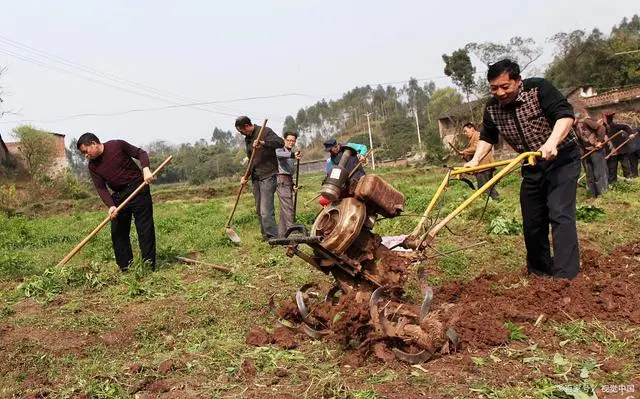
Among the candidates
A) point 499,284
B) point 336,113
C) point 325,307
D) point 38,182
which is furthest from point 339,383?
point 336,113

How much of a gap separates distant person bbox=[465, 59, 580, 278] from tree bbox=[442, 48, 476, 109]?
1864 inches

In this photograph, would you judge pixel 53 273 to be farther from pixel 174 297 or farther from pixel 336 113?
pixel 336 113

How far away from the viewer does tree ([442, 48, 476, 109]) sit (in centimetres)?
5012

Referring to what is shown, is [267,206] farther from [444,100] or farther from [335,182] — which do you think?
[444,100]

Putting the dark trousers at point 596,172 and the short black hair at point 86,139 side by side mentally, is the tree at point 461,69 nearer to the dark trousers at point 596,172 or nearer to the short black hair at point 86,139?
the dark trousers at point 596,172

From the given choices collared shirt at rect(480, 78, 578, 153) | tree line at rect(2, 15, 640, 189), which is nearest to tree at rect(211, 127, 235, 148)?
tree line at rect(2, 15, 640, 189)

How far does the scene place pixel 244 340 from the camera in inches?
172

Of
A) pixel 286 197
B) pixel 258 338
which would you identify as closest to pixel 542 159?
pixel 258 338

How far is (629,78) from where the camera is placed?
5322cm

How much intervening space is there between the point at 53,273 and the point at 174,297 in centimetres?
167

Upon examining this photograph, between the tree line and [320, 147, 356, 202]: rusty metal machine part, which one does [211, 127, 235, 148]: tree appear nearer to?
the tree line

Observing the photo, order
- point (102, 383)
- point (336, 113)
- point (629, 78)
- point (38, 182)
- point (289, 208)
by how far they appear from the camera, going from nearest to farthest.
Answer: point (102, 383), point (289, 208), point (38, 182), point (629, 78), point (336, 113)

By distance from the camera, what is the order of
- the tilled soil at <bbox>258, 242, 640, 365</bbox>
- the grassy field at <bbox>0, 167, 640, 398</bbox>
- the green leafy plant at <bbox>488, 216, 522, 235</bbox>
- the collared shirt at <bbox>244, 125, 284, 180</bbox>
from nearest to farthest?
the grassy field at <bbox>0, 167, 640, 398</bbox> → the tilled soil at <bbox>258, 242, 640, 365</bbox> → the green leafy plant at <bbox>488, 216, 522, 235</bbox> → the collared shirt at <bbox>244, 125, 284, 180</bbox>

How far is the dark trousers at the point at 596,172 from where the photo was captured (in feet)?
37.2
